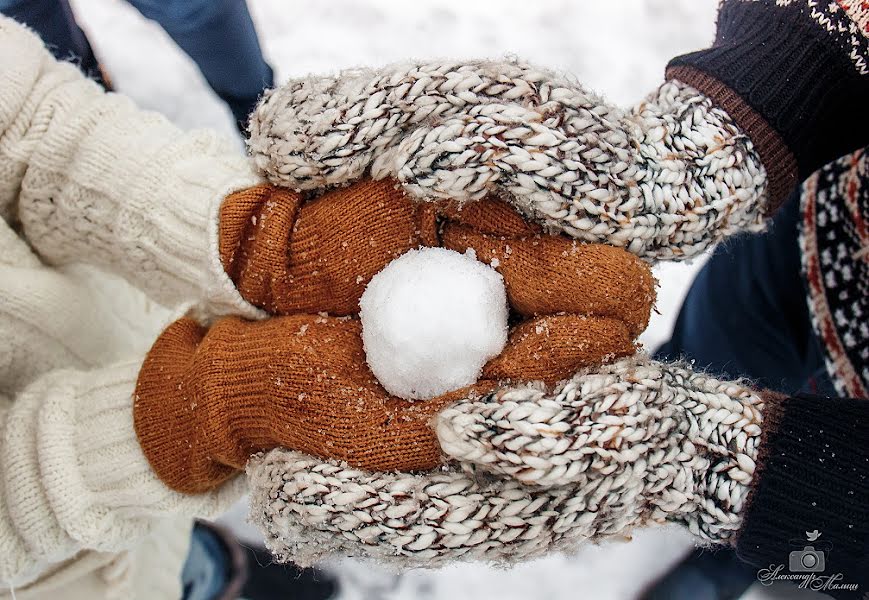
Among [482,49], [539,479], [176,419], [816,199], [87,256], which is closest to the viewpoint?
[539,479]

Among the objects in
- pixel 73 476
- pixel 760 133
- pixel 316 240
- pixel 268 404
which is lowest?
pixel 73 476

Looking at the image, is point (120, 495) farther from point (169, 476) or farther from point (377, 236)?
point (377, 236)

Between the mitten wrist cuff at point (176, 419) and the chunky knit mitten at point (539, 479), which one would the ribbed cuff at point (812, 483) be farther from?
the mitten wrist cuff at point (176, 419)

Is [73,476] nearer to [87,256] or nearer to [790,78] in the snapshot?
[87,256]

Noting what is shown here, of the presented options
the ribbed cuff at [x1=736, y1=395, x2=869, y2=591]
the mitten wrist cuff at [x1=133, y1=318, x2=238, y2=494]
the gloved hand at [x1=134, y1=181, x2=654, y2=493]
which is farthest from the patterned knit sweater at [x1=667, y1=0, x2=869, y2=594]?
the mitten wrist cuff at [x1=133, y1=318, x2=238, y2=494]

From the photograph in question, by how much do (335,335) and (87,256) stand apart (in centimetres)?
28

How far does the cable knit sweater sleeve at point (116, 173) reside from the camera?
21.9 inches

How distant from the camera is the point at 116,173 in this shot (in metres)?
0.57

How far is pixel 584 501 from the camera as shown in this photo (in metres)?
A: 0.43

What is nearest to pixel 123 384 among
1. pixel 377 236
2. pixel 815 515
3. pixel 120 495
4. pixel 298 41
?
pixel 120 495

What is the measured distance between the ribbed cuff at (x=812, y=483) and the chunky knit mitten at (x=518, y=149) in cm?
14

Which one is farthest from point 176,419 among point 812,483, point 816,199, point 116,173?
point 816,199

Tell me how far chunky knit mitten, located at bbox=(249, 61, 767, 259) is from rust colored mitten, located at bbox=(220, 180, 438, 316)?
16 mm

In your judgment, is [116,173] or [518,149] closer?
[518,149]
